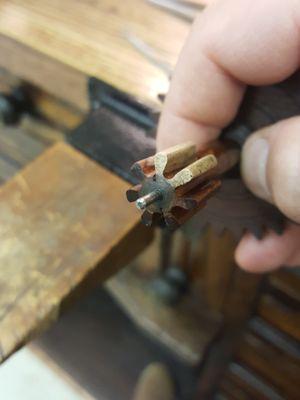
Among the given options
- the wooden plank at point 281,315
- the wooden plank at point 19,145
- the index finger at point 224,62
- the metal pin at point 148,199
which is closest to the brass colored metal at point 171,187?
A: the metal pin at point 148,199

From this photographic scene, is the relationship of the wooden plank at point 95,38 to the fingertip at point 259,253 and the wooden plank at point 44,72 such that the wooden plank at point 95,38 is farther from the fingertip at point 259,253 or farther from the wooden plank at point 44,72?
the fingertip at point 259,253

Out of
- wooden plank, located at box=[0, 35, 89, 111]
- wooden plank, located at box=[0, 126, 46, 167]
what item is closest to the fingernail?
wooden plank, located at box=[0, 35, 89, 111]

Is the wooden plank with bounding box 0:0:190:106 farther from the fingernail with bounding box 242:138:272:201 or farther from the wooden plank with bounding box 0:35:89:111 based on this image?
the fingernail with bounding box 242:138:272:201

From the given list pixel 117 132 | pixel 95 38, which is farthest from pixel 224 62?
pixel 95 38

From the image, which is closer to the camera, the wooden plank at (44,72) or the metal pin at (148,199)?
the metal pin at (148,199)

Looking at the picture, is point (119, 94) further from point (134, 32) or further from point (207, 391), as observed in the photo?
point (207, 391)

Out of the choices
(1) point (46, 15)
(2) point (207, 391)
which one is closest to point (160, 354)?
(2) point (207, 391)

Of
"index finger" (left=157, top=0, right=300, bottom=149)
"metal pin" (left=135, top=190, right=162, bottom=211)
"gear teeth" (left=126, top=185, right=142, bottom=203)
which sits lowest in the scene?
"gear teeth" (left=126, top=185, right=142, bottom=203)
